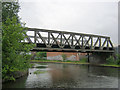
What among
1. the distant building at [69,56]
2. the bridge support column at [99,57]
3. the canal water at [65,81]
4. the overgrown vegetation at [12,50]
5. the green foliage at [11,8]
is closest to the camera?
the canal water at [65,81]

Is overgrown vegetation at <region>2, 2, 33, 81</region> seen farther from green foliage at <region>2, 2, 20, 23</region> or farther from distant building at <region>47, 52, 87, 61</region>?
distant building at <region>47, 52, 87, 61</region>

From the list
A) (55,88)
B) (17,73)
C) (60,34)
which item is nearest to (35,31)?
(60,34)

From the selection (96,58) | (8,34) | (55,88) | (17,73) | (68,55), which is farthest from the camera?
(68,55)

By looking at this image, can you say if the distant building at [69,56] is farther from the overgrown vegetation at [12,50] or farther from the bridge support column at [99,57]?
the overgrown vegetation at [12,50]

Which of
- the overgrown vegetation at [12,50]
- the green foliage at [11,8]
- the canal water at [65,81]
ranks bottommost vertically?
the canal water at [65,81]

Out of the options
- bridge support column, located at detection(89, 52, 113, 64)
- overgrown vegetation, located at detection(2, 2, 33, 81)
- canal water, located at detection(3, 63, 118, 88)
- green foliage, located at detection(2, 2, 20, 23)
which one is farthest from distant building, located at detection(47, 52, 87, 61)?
overgrown vegetation, located at detection(2, 2, 33, 81)

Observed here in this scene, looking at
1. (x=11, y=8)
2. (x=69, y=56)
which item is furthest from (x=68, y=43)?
(x=69, y=56)

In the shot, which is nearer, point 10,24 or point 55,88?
point 55,88

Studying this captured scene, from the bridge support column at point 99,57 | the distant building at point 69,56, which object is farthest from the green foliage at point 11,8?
the distant building at point 69,56

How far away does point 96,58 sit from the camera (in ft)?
186

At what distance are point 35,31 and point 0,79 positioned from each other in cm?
1620

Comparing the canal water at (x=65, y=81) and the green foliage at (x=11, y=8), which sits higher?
the green foliage at (x=11, y=8)

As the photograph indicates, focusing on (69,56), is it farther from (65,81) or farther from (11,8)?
(65,81)

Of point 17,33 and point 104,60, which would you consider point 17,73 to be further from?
point 104,60
